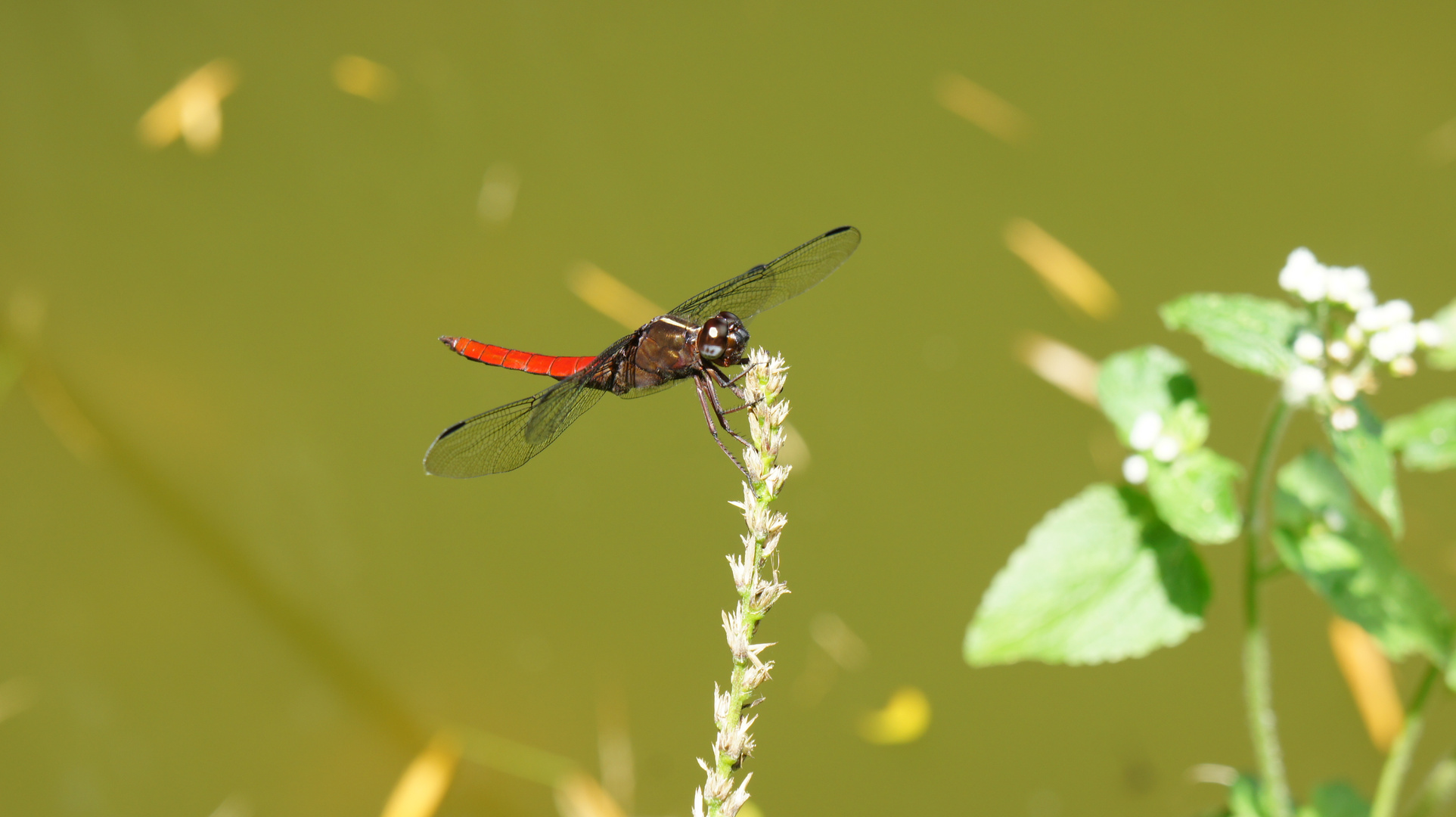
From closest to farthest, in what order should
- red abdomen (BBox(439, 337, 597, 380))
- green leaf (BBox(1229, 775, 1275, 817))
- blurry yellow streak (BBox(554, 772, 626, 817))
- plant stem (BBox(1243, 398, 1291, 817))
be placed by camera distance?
1. plant stem (BBox(1243, 398, 1291, 817))
2. green leaf (BBox(1229, 775, 1275, 817))
3. red abdomen (BBox(439, 337, 597, 380))
4. blurry yellow streak (BBox(554, 772, 626, 817))

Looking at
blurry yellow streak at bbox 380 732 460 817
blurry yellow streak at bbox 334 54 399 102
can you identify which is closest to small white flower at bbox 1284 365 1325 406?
blurry yellow streak at bbox 380 732 460 817

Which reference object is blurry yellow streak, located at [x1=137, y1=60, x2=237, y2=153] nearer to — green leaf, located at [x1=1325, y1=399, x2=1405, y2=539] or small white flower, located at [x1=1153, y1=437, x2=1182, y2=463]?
small white flower, located at [x1=1153, y1=437, x2=1182, y2=463]

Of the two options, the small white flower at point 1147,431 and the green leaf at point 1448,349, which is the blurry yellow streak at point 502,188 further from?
the green leaf at point 1448,349

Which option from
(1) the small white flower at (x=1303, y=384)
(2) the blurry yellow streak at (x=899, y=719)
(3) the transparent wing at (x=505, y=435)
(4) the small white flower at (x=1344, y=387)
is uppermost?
(3) the transparent wing at (x=505, y=435)

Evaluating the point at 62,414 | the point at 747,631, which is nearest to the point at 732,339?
the point at 747,631

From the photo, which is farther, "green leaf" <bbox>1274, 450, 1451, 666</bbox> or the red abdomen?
the red abdomen

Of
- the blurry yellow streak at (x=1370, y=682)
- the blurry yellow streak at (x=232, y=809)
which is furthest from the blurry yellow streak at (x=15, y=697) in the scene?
the blurry yellow streak at (x=1370, y=682)

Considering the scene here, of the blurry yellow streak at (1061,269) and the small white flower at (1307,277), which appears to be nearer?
the small white flower at (1307,277)
